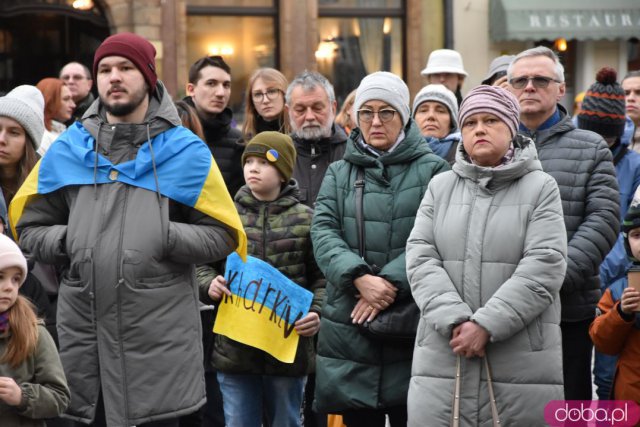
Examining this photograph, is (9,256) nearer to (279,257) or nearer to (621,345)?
(279,257)

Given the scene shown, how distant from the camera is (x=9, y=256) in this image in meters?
4.68

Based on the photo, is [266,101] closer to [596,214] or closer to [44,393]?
[596,214]

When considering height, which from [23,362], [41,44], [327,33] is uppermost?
[327,33]

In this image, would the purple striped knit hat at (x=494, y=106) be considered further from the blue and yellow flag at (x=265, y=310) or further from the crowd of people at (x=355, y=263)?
the blue and yellow flag at (x=265, y=310)

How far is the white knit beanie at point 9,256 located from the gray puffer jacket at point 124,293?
10 centimetres

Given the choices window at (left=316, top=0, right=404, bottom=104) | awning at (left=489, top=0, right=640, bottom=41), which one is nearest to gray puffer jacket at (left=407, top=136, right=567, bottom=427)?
window at (left=316, top=0, right=404, bottom=104)

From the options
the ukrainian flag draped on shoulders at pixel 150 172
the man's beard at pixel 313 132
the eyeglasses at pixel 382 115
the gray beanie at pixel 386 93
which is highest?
the gray beanie at pixel 386 93

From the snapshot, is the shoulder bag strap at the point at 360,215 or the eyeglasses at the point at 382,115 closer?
the shoulder bag strap at the point at 360,215

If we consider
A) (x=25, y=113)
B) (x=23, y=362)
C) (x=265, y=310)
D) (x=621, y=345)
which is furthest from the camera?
(x=25, y=113)

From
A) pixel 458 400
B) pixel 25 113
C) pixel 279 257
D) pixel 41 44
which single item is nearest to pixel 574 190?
pixel 458 400

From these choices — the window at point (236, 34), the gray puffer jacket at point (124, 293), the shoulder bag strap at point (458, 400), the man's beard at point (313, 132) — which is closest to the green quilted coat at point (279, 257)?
the man's beard at point (313, 132)

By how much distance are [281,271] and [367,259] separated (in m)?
0.70

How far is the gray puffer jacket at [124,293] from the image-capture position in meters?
4.70

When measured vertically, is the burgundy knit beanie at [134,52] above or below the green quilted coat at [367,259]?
above
